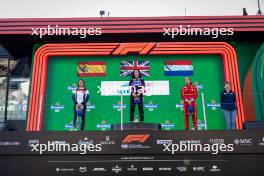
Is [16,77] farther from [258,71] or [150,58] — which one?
[258,71]

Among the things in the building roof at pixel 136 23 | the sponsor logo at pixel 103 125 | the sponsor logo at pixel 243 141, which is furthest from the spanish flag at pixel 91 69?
the sponsor logo at pixel 243 141

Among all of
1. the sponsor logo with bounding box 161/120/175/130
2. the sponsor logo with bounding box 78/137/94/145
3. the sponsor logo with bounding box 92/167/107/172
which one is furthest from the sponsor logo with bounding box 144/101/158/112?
the sponsor logo with bounding box 92/167/107/172

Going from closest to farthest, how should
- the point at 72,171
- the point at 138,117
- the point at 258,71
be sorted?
1. the point at 72,171
2. the point at 138,117
3. the point at 258,71

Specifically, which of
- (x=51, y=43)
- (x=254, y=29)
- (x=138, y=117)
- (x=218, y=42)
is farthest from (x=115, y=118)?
(x=254, y=29)

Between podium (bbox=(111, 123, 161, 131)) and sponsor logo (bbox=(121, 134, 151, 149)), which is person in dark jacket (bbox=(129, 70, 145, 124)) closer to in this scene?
podium (bbox=(111, 123, 161, 131))

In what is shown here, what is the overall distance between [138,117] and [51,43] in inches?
152

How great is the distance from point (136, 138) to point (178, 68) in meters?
4.57

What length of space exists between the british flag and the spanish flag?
63cm

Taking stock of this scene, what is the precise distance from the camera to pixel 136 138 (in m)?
9.95

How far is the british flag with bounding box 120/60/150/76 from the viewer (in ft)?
45.5

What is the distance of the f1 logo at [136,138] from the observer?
32.6 ft

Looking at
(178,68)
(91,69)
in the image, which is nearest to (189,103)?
(178,68)

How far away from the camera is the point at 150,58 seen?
46.0ft

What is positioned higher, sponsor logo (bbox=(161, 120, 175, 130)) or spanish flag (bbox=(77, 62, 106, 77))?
spanish flag (bbox=(77, 62, 106, 77))
